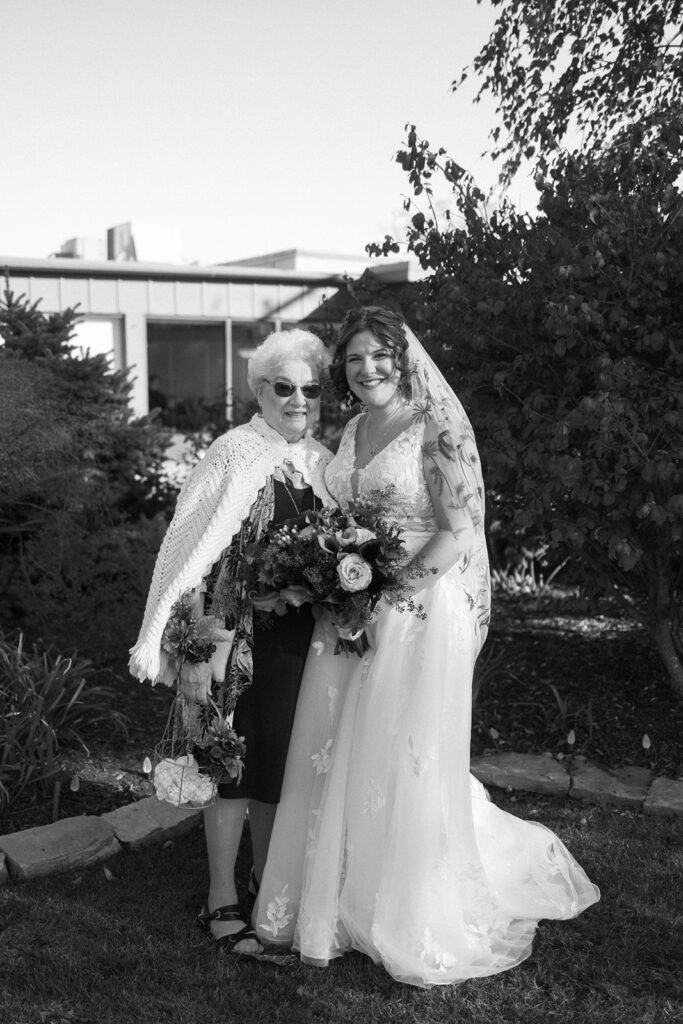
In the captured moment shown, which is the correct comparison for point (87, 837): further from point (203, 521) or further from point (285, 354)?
point (285, 354)

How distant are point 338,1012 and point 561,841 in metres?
1.35

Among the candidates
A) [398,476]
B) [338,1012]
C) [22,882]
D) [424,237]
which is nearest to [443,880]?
[338,1012]

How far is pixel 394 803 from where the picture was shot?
3107 millimetres

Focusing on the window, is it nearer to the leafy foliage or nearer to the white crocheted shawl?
the leafy foliage

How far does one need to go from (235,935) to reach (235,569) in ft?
3.98

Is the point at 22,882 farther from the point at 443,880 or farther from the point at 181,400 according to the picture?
the point at 181,400

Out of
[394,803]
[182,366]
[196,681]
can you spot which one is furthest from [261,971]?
[182,366]

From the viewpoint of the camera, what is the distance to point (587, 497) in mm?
4328

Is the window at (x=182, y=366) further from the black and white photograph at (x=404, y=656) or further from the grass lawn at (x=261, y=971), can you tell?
the grass lawn at (x=261, y=971)

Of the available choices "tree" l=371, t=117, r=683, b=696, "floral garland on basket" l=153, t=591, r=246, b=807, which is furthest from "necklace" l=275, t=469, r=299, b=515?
"tree" l=371, t=117, r=683, b=696

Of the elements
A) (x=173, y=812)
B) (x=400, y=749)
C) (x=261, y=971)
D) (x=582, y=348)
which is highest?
(x=582, y=348)

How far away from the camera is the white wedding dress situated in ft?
10.0

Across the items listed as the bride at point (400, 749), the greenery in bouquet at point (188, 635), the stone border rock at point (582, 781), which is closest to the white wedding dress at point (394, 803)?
the bride at point (400, 749)

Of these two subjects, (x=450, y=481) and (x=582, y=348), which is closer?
(x=450, y=481)
